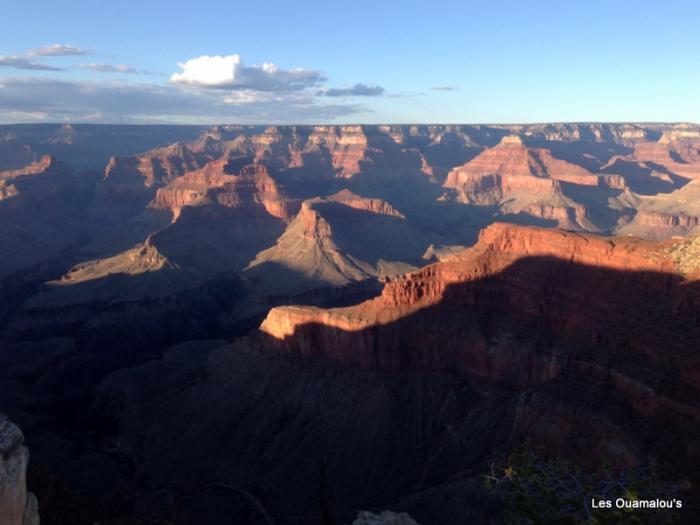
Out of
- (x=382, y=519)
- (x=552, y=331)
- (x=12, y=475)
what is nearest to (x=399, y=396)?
(x=552, y=331)

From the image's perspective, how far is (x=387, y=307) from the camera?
72125 mm

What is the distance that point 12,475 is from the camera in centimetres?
2464

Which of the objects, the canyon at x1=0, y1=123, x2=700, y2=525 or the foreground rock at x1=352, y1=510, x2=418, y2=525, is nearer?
the foreground rock at x1=352, y1=510, x2=418, y2=525

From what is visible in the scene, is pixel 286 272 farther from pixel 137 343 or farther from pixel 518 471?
pixel 518 471

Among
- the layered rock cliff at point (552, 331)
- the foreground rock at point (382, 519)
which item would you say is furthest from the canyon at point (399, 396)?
the foreground rock at point (382, 519)

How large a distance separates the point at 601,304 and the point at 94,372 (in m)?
78.3

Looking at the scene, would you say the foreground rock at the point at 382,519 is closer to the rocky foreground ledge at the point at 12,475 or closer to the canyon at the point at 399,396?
the canyon at the point at 399,396

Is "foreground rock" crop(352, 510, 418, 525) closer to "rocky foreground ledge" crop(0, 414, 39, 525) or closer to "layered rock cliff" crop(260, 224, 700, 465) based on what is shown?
"layered rock cliff" crop(260, 224, 700, 465)

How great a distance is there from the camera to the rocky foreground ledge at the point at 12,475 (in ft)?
79.5

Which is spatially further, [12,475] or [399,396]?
[399,396]

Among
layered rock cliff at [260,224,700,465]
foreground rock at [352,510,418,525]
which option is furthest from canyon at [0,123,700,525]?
foreground rock at [352,510,418,525]

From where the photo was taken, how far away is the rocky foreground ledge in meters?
24.2

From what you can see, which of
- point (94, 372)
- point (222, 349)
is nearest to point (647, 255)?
point (222, 349)

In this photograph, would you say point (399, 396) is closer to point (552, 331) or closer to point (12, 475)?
point (552, 331)
